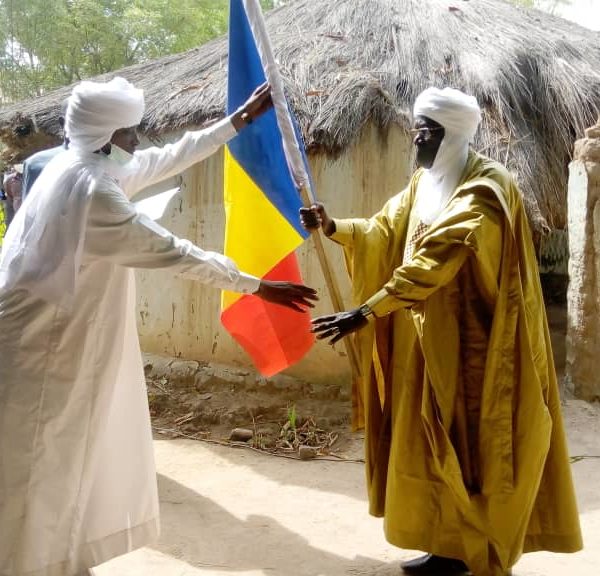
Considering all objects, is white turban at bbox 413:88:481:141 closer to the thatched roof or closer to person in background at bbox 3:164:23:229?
the thatched roof

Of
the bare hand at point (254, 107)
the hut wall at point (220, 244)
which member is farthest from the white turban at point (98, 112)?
the hut wall at point (220, 244)

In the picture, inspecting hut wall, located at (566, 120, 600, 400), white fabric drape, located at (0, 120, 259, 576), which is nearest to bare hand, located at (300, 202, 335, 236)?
white fabric drape, located at (0, 120, 259, 576)

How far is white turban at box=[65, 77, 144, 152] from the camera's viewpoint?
8.92 ft

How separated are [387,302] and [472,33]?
4645 millimetres

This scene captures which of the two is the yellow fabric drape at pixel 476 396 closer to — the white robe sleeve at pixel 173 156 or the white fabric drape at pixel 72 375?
the white fabric drape at pixel 72 375

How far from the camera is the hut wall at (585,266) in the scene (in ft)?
17.4

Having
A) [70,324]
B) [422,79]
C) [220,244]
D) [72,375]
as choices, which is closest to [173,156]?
[70,324]

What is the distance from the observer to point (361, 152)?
5.70m

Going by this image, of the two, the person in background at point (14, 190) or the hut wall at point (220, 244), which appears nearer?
the person in background at point (14, 190)

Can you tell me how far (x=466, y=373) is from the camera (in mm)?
2990

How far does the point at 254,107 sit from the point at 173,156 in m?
0.43

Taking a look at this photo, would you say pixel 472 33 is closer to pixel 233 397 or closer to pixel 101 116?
pixel 233 397

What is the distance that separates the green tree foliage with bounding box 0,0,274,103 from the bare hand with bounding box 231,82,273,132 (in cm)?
1556

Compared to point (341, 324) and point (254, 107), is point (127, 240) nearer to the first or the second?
point (341, 324)
